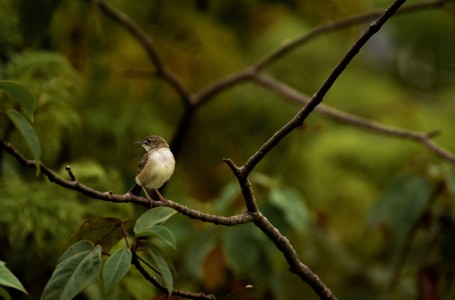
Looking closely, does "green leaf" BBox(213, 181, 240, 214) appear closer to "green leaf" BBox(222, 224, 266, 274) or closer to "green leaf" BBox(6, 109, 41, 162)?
"green leaf" BBox(222, 224, 266, 274)

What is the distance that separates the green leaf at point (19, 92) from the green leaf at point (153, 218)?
297mm

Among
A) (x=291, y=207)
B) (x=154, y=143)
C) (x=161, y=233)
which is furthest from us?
(x=291, y=207)

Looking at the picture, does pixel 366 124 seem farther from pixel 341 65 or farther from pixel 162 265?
pixel 162 265

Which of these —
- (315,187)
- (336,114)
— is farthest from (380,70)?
(336,114)

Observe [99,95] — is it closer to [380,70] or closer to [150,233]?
[150,233]

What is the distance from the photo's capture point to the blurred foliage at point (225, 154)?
2363 mm

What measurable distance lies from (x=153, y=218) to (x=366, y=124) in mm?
1355

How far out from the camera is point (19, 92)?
1.43 m

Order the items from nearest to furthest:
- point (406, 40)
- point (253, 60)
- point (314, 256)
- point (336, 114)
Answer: point (336, 114) < point (314, 256) < point (253, 60) < point (406, 40)

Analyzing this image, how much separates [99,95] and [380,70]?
2913 millimetres

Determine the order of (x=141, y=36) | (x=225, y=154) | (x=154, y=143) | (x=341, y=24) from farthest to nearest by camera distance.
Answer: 1. (x=225, y=154)
2. (x=341, y=24)
3. (x=141, y=36)
4. (x=154, y=143)

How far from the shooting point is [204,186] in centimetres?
332

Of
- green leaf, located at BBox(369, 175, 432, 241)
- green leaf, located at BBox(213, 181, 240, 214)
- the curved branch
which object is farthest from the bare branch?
green leaf, located at BBox(369, 175, 432, 241)

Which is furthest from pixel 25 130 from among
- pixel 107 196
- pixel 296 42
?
pixel 296 42
